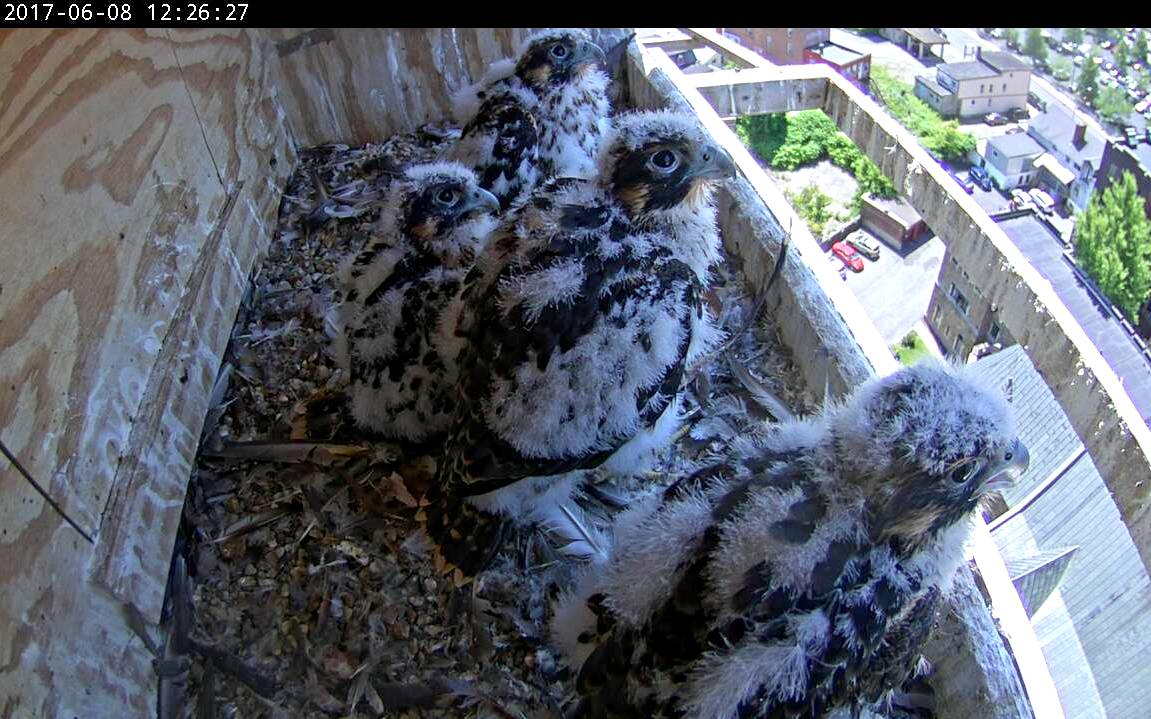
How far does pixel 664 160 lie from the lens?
2686 millimetres

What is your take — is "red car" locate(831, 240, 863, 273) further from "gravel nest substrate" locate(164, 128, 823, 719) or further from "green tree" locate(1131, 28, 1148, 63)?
"gravel nest substrate" locate(164, 128, 823, 719)

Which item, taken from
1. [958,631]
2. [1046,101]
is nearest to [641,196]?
[958,631]

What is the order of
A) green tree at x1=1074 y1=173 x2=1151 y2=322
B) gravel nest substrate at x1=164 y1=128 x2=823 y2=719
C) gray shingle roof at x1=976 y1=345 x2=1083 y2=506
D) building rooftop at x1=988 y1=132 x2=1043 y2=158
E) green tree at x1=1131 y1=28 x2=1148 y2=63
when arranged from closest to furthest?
gravel nest substrate at x1=164 y1=128 x2=823 y2=719
gray shingle roof at x1=976 y1=345 x2=1083 y2=506
green tree at x1=1074 y1=173 x2=1151 y2=322
green tree at x1=1131 y1=28 x2=1148 y2=63
building rooftop at x1=988 y1=132 x2=1043 y2=158

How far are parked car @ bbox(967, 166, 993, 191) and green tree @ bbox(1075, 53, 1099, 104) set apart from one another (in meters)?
1.29

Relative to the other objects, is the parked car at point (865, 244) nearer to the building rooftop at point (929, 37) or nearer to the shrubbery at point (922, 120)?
the shrubbery at point (922, 120)

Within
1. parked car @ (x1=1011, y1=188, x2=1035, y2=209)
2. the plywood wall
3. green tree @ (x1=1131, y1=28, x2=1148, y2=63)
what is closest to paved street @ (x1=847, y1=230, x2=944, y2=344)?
parked car @ (x1=1011, y1=188, x2=1035, y2=209)

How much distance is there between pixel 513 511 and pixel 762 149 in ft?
18.3

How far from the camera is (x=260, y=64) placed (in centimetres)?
402

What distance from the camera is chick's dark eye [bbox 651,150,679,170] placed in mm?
2672

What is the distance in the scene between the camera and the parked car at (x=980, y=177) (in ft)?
23.4

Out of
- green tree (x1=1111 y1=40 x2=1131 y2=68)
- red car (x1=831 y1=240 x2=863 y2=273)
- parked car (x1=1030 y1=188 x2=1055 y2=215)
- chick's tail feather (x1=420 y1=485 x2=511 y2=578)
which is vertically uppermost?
chick's tail feather (x1=420 y1=485 x2=511 y2=578)

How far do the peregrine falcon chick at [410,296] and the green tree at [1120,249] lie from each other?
5355 millimetres
